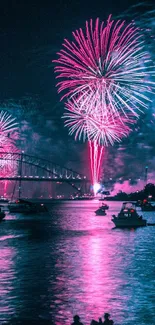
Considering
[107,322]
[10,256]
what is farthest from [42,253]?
[107,322]

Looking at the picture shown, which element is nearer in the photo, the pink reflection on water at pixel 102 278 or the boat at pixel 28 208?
the pink reflection on water at pixel 102 278

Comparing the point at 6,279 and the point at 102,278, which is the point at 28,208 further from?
the point at 6,279

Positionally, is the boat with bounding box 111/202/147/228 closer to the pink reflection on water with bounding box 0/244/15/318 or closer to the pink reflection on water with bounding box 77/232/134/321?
the pink reflection on water with bounding box 77/232/134/321

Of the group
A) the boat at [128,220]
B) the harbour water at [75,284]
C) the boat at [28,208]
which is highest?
the boat at [28,208]

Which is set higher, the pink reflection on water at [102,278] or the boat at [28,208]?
the boat at [28,208]

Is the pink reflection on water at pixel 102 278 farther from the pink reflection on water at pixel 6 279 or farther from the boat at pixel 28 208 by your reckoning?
the boat at pixel 28 208

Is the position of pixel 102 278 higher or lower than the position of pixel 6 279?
lower

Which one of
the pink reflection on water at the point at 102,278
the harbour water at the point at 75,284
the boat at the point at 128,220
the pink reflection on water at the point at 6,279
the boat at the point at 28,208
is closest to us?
the harbour water at the point at 75,284

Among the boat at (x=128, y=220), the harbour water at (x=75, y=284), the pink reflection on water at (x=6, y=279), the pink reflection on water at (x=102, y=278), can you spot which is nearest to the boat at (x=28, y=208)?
the boat at (x=128, y=220)

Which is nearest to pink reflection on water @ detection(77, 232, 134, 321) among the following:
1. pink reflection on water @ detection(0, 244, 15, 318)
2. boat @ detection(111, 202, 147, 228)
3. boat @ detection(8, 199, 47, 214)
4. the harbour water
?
the harbour water

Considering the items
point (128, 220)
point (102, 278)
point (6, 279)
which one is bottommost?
point (102, 278)

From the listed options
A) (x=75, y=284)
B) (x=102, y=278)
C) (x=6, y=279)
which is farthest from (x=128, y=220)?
(x=75, y=284)
